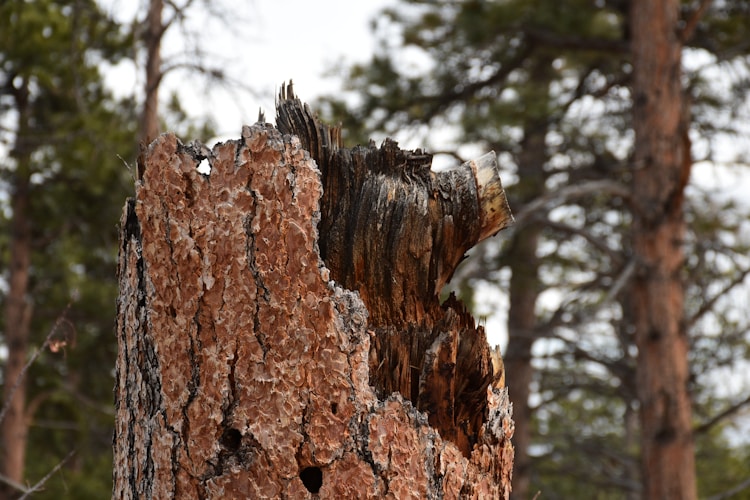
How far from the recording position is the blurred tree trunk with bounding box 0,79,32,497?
11148 millimetres

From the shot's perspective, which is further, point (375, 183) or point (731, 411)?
point (731, 411)

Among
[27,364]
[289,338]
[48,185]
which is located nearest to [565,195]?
[27,364]

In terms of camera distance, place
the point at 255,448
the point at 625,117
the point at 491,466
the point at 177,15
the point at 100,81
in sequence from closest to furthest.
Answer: the point at 255,448 < the point at 491,466 < the point at 177,15 < the point at 625,117 < the point at 100,81

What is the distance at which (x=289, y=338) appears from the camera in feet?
5.58

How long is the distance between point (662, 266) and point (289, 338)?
658cm

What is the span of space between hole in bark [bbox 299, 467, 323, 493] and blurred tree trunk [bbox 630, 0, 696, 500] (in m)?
6.31

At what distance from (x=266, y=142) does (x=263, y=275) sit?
0.29 metres

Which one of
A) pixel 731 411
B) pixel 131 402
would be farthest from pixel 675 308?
pixel 131 402

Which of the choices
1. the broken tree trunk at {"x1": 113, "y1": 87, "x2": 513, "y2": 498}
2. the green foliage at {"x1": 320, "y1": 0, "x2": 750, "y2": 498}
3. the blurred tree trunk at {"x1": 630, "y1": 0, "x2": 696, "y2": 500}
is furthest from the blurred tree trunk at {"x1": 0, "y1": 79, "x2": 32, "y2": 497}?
the broken tree trunk at {"x1": 113, "y1": 87, "x2": 513, "y2": 498}

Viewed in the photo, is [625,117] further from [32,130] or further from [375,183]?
[375,183]

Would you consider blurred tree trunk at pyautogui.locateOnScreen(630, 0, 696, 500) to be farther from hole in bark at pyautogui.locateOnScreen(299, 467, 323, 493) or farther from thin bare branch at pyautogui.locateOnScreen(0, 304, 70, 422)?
hole in bark at pyautogui.locateOnScreen(299, 467, 323, 493)

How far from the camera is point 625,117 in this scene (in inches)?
418

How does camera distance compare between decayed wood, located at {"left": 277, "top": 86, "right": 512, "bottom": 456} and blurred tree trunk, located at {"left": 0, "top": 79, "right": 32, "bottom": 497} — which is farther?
blurred tree trunk, located at {"left": 0, "top": 79, "right": 32, "bottom": 497}

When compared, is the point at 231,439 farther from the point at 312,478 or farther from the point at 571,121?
the point at 571,121
